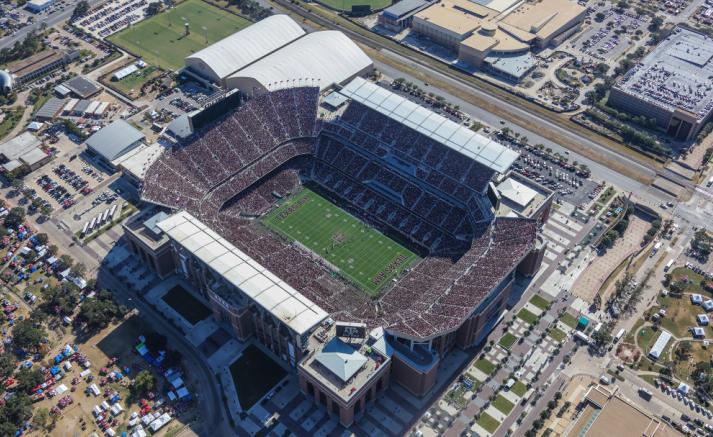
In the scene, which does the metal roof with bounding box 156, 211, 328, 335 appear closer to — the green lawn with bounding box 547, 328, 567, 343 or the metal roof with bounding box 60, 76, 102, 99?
the green lawn with bounding box 547, 328, 567, 343

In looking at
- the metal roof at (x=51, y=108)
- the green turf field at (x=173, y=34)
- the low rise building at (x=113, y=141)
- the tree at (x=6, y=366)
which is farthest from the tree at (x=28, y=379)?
the green turf field at (x=173, y=34)

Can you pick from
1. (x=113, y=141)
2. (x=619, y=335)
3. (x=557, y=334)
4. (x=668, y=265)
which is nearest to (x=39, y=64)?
(x=113, y=141)

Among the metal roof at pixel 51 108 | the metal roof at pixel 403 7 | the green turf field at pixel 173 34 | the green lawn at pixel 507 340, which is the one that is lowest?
the green lawn at pixel 507 340

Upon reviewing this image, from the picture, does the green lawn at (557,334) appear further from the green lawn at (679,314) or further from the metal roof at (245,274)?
the metal roof at (245,274)

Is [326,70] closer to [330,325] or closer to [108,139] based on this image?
[108,139]

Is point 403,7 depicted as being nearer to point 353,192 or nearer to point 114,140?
point 353,192

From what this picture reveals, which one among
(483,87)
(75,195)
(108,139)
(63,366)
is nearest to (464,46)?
(483,87)
